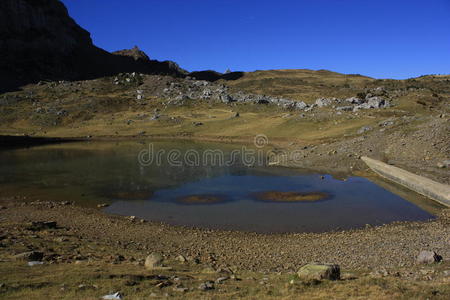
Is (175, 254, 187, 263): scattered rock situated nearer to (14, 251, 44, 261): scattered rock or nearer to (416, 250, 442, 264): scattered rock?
(14, 251, 44, 261): scattered rock

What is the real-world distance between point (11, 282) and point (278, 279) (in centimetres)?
772

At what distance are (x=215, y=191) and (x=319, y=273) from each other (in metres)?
18.9

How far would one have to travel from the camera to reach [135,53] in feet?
608

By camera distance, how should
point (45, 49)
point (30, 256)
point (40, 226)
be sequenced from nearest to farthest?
point (30, 256)
point (40, 226)
point (45, 49)

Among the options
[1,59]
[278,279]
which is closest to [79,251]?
[278,279]

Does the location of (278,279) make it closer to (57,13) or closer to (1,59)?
(1,59)

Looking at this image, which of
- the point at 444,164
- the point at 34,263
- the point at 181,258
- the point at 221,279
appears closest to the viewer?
the point at 221,279

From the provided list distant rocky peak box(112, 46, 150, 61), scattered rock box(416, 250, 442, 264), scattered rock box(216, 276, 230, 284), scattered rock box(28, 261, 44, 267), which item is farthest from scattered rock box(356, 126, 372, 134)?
distant rocky peak box(112, 46, 150, 61)

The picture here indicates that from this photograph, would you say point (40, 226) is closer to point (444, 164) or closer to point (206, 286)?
point (206, 286)

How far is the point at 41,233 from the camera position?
17.2 metres

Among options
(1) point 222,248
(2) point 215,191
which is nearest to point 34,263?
(1) point 222,248

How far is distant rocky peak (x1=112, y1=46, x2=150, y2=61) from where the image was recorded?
181 m

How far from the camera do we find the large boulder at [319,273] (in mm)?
10453

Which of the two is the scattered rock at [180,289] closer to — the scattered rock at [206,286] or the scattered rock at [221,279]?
the scattered rock at [206,286]
